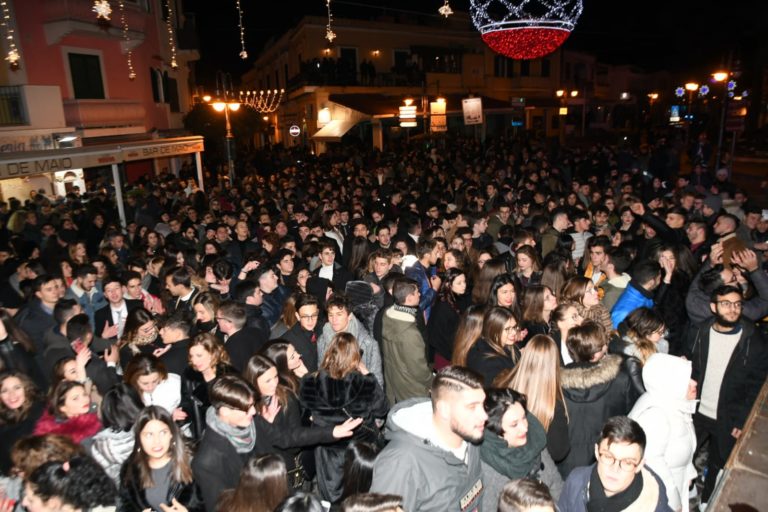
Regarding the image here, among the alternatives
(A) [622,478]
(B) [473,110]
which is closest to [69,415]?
(A) [622,478]

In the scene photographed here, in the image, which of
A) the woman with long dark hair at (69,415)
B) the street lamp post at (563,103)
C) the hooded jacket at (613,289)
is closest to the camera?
the woman with long dark hair at (69,415)

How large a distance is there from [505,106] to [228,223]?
2115 cm

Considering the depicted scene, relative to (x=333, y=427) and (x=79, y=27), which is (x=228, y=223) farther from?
(x=79, y=27)

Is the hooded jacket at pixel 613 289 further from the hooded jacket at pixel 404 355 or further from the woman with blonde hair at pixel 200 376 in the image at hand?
the woman with blonde hair at pixel 200 376

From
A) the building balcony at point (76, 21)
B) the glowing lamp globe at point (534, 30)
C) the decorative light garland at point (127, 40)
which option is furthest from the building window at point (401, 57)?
the glowing lamp globe at point (534, 30)

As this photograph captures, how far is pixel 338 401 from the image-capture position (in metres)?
3.76

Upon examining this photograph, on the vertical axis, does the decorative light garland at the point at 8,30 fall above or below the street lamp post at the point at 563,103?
above

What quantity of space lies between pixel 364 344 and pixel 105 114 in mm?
16230

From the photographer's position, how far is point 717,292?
4.11 meters

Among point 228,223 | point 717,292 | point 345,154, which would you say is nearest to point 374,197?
point 228,223

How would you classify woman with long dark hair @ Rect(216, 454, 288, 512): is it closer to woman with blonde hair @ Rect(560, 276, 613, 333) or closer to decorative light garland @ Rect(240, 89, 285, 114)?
woman with blonde hair @ Rect(560, 276, 613, 333)

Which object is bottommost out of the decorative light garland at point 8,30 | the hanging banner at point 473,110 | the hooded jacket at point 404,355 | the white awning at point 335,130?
the hooded jacket at point 404,355

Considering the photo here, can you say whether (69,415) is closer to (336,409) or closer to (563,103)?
(336,409)

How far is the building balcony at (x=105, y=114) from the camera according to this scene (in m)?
15.9
